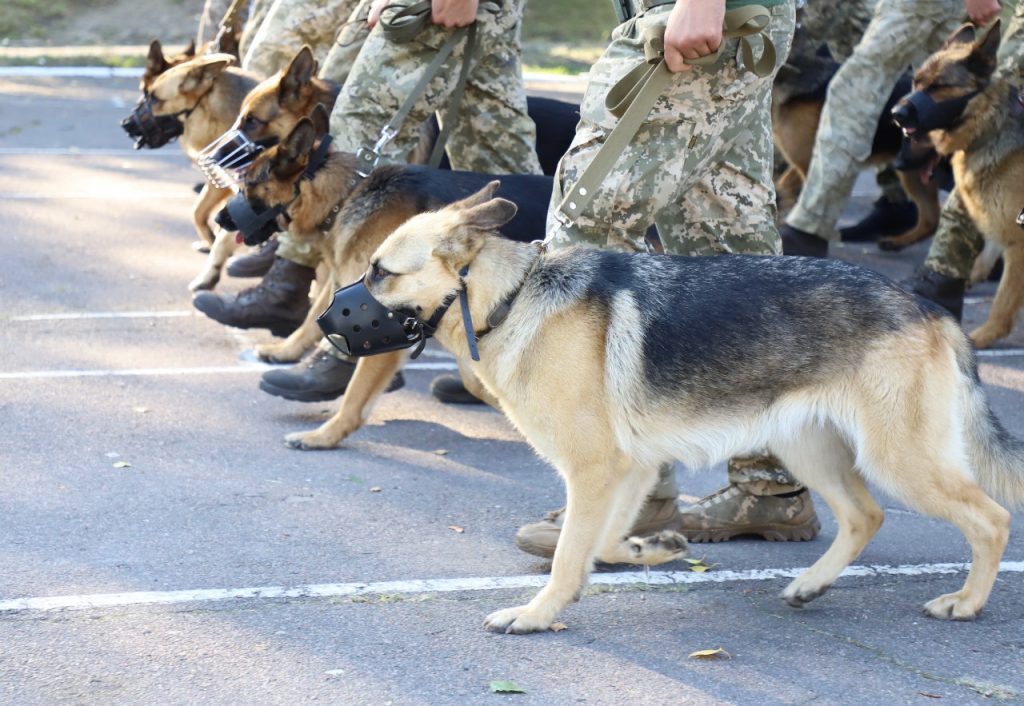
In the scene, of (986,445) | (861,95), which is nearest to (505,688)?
(986,445)

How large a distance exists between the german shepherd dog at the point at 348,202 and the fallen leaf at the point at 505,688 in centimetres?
217

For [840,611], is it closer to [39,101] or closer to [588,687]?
[588,687]

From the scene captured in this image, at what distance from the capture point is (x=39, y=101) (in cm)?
1391

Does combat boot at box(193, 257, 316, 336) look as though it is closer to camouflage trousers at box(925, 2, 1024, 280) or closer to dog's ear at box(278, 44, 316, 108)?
dog's ear at box(278, 44, 316, 108)

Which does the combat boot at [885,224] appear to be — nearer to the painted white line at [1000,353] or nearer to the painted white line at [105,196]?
the painted white line at [1000,353]

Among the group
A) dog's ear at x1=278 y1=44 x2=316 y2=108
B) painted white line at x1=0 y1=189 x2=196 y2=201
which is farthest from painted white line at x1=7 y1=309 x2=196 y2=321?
painted white line at x1=0 y1=189 x2=196 y2=201

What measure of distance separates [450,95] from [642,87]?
2023 mm

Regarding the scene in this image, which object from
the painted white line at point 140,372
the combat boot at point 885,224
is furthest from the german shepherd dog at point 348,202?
the combat boot at point 885,224

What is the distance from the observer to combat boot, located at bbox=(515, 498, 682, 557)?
402 cm

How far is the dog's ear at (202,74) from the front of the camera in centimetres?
714

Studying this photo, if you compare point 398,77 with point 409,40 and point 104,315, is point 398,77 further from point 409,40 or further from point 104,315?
point 104,315

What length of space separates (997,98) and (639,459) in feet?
13.2

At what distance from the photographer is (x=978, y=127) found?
6.58 m

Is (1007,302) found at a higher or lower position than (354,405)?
higher
